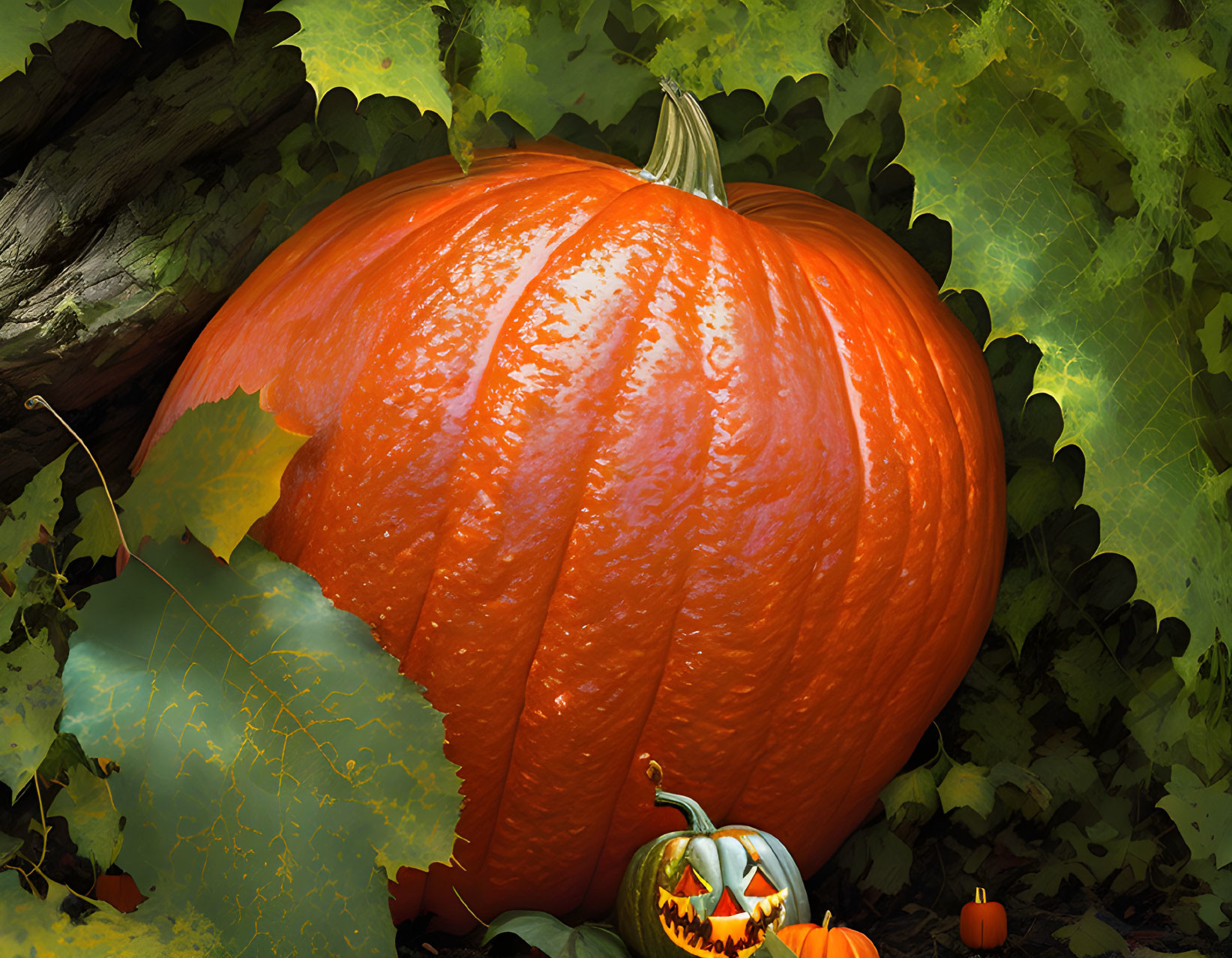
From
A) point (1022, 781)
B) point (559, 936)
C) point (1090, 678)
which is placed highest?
point (1090, 678)

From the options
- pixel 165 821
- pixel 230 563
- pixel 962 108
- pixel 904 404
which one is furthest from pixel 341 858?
pixel 962 108

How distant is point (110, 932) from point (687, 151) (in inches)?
32.0

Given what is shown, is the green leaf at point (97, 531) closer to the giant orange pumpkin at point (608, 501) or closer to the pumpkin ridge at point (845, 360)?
the giant orange pumpkin at point (608, 501)

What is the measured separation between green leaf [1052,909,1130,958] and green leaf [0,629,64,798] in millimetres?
878

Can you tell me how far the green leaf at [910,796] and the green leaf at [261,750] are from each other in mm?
484

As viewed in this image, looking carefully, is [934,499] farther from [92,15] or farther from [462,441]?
[92,15]

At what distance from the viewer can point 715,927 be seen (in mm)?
802

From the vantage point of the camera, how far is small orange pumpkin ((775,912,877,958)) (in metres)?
0.79

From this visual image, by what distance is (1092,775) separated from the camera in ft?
3.50

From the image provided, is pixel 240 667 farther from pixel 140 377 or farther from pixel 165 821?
pixel 140 377

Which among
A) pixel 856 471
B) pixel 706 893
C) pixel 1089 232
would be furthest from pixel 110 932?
pixel 1089 232

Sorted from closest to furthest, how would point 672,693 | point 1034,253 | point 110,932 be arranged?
point 110,932, point 672,693, point 1034,253

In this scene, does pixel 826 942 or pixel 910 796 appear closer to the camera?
pixel 826 942

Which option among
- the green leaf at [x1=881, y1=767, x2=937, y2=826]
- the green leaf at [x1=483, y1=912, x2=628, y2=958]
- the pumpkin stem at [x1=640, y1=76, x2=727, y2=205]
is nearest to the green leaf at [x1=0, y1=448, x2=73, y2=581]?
the green leaf at [x1=483, y1=912, x2=628, y2=958]
